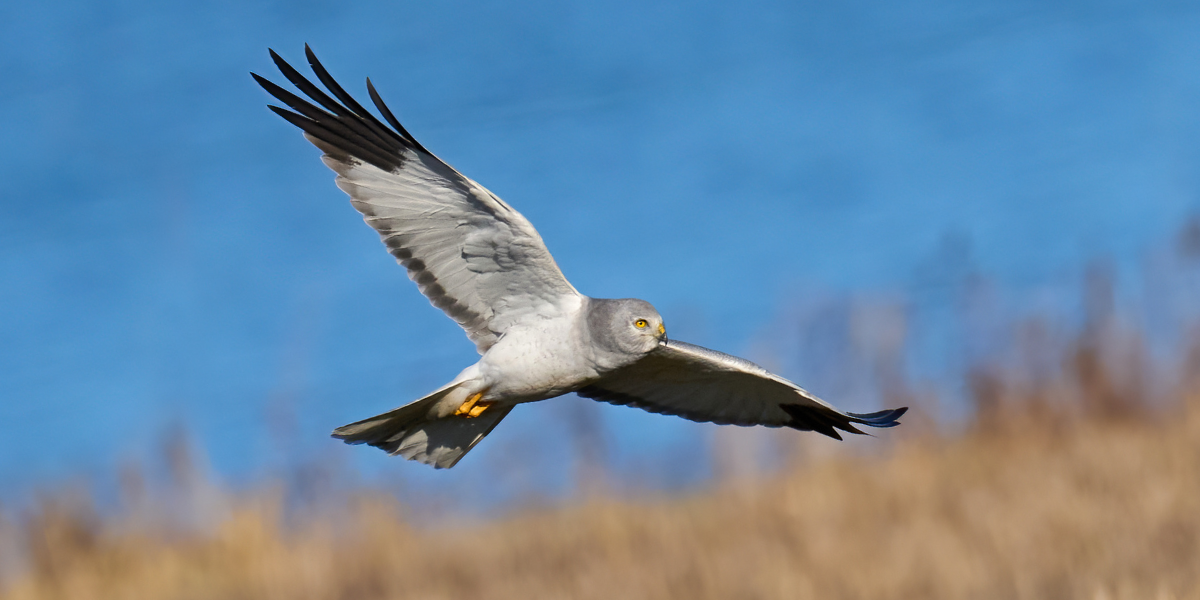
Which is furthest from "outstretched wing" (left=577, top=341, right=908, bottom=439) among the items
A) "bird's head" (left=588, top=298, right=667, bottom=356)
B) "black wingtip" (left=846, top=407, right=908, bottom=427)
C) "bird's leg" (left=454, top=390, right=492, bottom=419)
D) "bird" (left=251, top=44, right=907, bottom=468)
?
"bird's leg" (left=454, top=390, right=492, bottom=419)

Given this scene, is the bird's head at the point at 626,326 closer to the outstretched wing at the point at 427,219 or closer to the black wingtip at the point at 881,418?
the outstretched wing at the point at 427,219

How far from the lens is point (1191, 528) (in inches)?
254

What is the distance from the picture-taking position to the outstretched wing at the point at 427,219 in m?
3.69

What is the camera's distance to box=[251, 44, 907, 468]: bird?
356 cm

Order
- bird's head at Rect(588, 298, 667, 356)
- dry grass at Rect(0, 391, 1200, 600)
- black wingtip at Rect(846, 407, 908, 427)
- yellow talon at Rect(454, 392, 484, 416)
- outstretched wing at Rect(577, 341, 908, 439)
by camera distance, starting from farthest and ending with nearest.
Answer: dry grass at Rect(0, 391, 1200, 600) → outstretched wing at Rect(577, 341, 908, 439) → black wingtip at Rect(846, 407, 908, 427) → yellow talon at Rect(454, 392, 484, 416) → bird's head at Rect(588, 298, 667, 356)

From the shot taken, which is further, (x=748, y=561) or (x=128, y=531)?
(x=128, y=531)

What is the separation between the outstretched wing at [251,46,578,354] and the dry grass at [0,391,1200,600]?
3188mm

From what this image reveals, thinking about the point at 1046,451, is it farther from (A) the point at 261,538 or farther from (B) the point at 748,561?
(A) the point at 261,538

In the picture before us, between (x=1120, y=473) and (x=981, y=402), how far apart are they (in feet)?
5.60

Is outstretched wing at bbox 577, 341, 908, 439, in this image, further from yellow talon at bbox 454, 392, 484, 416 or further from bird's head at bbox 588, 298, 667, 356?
yellow talon at bbox 454, 392, 484, 416

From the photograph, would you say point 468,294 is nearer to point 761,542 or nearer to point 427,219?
point 427,219

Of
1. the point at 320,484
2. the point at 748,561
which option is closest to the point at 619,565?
the point at 748,561

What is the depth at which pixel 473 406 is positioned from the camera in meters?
3.68

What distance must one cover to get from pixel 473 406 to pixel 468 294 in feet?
1.62
